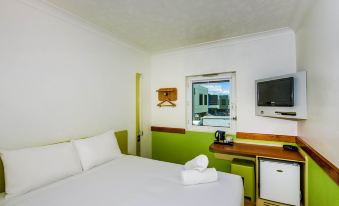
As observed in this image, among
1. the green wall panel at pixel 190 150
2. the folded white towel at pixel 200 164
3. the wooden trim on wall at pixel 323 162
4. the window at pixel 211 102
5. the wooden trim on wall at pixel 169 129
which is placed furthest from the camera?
the wooden trim on wall at pixel 169 129

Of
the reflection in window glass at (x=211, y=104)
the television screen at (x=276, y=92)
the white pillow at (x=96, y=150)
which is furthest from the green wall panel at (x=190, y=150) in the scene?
the white pillow at (x=96, y=150)

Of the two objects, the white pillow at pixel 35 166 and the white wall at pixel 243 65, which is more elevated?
the white wall at pixel 243 65

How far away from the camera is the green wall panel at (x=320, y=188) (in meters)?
1.38

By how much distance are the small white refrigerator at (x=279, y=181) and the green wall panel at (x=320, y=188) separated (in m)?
0.14

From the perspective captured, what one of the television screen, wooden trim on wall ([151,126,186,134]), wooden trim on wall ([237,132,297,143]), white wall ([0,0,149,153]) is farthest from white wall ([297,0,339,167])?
white wall ([0,0,149,153])

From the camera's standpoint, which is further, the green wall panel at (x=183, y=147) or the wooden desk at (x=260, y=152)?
the green wall panel at (x=183, y=147)

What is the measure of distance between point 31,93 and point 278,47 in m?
3.42

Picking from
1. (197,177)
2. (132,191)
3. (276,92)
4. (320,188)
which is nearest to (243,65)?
(276,92)

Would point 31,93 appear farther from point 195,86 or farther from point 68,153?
point 195,86

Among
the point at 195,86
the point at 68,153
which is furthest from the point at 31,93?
the point at 195,86

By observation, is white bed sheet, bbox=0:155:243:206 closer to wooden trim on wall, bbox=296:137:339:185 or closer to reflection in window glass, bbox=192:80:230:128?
wooden trim on wall, bbox=296:137:339:185

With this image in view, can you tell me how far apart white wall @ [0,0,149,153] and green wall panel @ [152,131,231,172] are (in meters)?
1.14

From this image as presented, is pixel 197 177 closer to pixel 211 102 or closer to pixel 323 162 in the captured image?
pixel 323 162

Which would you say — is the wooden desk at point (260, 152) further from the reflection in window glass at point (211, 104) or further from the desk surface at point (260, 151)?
the reflection in window glass at point (211, 104)
